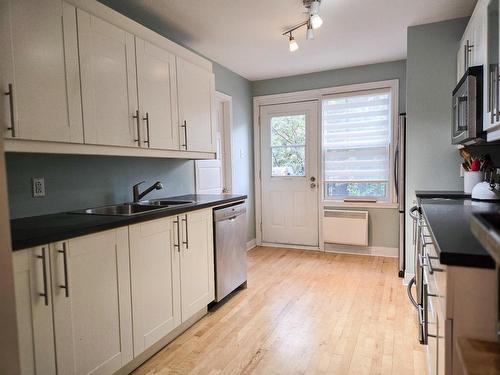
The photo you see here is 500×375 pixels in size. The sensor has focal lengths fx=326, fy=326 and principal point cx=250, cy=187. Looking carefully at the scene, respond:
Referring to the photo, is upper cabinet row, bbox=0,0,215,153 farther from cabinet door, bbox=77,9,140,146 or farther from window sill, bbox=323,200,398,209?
window sill, bbox=323,200,398,209

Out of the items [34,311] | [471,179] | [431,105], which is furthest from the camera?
[431,105]

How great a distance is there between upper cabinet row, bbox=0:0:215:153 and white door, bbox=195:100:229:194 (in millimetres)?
876

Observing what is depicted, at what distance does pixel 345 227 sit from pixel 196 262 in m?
2.52

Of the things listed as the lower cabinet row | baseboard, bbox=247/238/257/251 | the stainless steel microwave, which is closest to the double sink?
the lower cabinet row

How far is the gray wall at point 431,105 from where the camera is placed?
2.97 meters

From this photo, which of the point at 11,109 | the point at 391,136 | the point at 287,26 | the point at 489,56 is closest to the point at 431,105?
the point at 391,136

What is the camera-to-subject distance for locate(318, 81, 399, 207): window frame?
404 cm

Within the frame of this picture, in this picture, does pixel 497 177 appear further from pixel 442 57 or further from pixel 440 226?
pixel 440 226

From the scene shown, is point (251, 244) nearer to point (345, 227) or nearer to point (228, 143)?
point (345, 227)

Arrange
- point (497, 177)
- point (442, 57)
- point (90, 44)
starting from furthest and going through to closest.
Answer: point (442, 57) → point (497, 177) → point (90, 44)

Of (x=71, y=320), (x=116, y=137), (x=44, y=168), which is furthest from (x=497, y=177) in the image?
(x=44, y=168)

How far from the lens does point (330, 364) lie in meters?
1.97

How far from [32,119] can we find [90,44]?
0.62 metres

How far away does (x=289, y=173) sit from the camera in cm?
475
